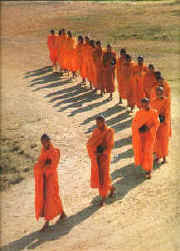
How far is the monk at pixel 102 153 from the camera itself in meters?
8.51

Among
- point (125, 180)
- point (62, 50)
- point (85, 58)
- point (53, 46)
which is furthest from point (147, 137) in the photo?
point (53, 46)

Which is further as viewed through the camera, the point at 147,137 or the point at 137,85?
the point at 137,85

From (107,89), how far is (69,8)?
24992 millimetres

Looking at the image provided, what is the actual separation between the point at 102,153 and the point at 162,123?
2312 millimetres

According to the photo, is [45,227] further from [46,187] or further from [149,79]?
[149,79]

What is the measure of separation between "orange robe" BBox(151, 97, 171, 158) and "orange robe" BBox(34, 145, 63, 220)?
3086 mm

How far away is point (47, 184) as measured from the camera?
807 centimetres

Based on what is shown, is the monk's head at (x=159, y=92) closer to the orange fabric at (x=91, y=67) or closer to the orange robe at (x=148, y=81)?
the orange robe at (x=148, y=81)

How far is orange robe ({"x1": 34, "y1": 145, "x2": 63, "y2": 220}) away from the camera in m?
8.02

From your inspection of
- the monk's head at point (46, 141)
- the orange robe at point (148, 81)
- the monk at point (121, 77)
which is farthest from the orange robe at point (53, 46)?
the monk's head at point (46, 141)

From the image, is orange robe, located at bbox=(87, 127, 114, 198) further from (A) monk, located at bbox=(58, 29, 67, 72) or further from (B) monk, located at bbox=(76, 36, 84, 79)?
(A) monk, located at bbox=(58, 29, 67, 72)

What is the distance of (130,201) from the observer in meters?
8.75

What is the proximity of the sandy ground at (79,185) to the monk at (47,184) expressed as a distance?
1.08ft

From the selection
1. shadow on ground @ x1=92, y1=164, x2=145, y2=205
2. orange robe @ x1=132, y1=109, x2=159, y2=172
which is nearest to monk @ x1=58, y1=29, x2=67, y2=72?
shadow on ground @ x1=92, y1=164, x2=145, y2=205
